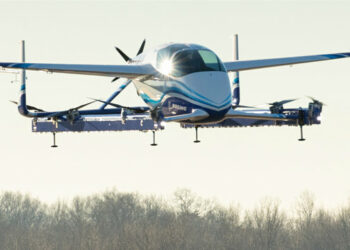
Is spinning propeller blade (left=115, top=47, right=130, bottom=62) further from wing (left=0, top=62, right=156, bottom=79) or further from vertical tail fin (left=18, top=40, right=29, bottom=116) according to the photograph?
vertical tail fin (left=18, top=40, right=29, bottom=116)

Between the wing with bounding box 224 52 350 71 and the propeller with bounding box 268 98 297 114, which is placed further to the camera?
the wing with bounding box 224 52 350 71

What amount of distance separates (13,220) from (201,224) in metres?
30.5

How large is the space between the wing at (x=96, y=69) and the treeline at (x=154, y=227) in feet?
335

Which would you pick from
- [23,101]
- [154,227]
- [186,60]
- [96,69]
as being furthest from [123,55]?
[154,227]

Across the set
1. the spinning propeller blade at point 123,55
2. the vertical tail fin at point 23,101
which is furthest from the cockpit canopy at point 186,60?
the vertical tail fin at point 23,101

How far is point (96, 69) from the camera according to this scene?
214 ft

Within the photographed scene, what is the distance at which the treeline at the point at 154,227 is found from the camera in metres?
172

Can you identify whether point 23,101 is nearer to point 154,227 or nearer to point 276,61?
point 276,61

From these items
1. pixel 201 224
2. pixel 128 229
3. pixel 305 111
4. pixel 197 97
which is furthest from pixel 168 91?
pixel 201 224

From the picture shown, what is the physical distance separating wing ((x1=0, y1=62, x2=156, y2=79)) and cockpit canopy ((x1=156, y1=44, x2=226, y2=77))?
1.48m

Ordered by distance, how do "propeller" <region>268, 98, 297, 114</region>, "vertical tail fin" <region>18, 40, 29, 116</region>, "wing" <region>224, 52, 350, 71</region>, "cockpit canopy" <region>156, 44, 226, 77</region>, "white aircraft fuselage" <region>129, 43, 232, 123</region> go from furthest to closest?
"vertical tail fin" <region>18, 40, 29, 116</region>, "wing" <region>224, 52, 350, 71</region>, "propeller" <region>268, 98, 297, 114</region>, "cockpit canopy" <region>156, 44, 226, 77</region>, "white aircraft fuselage" <region>129, 43, 232, 123</region>

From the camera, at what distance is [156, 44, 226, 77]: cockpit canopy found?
6159 cm

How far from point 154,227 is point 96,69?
353 feet

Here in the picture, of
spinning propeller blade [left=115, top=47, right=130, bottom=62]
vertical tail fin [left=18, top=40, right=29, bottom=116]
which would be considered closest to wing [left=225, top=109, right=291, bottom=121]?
spinning propeller blade [left=115, top=47, right=130, bottom=62]
